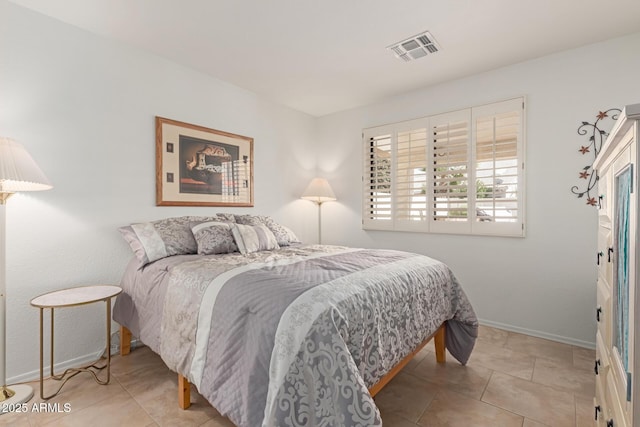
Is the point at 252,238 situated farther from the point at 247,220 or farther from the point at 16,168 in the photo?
the point at 16,168

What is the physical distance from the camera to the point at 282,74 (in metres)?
3.05

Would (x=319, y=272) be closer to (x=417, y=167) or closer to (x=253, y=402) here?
(x=253, y=402)

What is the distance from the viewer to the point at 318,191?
395 cm

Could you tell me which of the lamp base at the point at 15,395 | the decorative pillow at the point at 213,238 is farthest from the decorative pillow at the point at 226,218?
the lamp base at the point at 15,395

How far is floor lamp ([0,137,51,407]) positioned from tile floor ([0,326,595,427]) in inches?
4.7

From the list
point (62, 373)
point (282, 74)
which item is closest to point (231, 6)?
point (282, 74)

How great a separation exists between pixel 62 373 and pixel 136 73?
2.33 meters

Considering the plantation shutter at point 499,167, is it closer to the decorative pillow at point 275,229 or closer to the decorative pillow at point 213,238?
the decorative pillow at point 275,229

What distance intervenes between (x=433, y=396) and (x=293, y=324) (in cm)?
123

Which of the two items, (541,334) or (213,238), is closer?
(213,238)

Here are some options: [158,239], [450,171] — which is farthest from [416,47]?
[158,239]

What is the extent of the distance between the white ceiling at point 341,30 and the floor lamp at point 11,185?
1086 mm

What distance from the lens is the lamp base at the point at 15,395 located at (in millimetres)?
1745

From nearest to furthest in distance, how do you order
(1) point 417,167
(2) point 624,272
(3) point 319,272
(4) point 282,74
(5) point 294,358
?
(2) point 624,272, (5) point 294,358, (3) point 319,272, (4) point 282,74, (1) point 417,167
